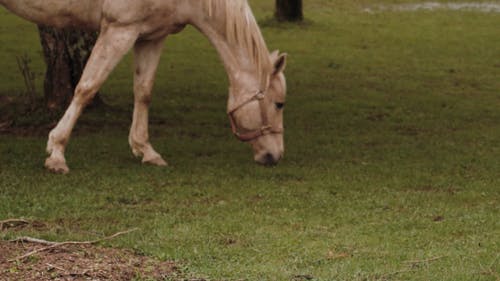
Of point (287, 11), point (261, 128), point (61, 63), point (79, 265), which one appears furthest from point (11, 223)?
point (287, 11)

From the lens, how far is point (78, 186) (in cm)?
932

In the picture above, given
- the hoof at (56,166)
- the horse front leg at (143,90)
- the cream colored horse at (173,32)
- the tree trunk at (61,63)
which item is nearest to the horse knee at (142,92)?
the horse front leg at (143,90)

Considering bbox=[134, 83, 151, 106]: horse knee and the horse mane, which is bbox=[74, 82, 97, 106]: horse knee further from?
the horse mane

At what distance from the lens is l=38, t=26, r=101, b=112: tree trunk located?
13727mm

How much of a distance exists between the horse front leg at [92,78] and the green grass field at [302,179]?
0.71ft

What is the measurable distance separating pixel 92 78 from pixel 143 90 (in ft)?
2.94

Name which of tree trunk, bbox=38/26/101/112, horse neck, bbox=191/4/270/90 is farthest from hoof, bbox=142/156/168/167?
tree trunk, bbox=38/26/101/112

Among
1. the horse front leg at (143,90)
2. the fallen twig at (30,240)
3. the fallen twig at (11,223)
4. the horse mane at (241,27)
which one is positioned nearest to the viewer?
the fallen twig at (30,240)

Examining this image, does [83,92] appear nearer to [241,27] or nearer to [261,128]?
[241,27]

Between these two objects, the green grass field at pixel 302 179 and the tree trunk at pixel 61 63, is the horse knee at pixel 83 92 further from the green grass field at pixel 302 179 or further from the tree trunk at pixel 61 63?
the tree trunk at pixel 61 63

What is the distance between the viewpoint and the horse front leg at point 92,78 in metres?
9.83

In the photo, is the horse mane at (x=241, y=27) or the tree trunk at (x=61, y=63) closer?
the horse mane at (x=241, y=27)

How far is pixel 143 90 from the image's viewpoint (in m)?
10.7

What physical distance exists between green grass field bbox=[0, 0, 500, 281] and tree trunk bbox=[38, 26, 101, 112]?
508 mm
